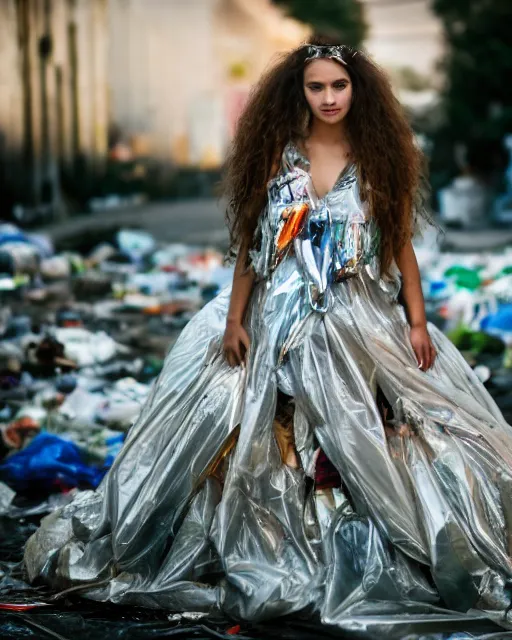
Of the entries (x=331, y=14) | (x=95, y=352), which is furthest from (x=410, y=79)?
(x=95, y=352)

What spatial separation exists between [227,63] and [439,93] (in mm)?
2270

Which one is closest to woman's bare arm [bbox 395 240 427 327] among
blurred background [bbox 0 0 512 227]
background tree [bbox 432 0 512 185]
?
blurred background [bbox 0 0 512 227]

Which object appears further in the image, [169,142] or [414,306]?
[169,142]

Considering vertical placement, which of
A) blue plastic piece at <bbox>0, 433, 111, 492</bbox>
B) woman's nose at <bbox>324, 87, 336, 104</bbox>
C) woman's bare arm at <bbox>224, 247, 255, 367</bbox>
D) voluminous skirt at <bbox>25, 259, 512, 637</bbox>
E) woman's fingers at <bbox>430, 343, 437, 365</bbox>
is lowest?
blue plastic piece at <bbox>0, 433, 111, 492</bbox>

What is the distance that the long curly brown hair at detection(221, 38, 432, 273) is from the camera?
373 centimetres

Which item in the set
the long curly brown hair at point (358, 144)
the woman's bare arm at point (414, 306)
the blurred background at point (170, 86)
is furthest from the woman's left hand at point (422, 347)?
the blurred background at point (170, 86)

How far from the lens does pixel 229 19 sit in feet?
37.6

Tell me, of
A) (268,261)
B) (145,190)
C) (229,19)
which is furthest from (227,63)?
(268,261)

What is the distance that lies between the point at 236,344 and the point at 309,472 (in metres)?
0.45

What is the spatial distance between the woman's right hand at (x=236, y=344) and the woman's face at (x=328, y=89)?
0.67 metres

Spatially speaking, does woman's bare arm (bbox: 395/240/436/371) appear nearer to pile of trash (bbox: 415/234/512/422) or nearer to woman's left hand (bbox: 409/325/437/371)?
woman's left hand (bbox: 409/325/437/371)

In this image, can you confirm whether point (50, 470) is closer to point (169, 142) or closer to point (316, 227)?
point (316, 227)

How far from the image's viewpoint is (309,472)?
3.60 metres

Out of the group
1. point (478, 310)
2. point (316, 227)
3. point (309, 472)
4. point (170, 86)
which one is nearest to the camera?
point (309, 472)
